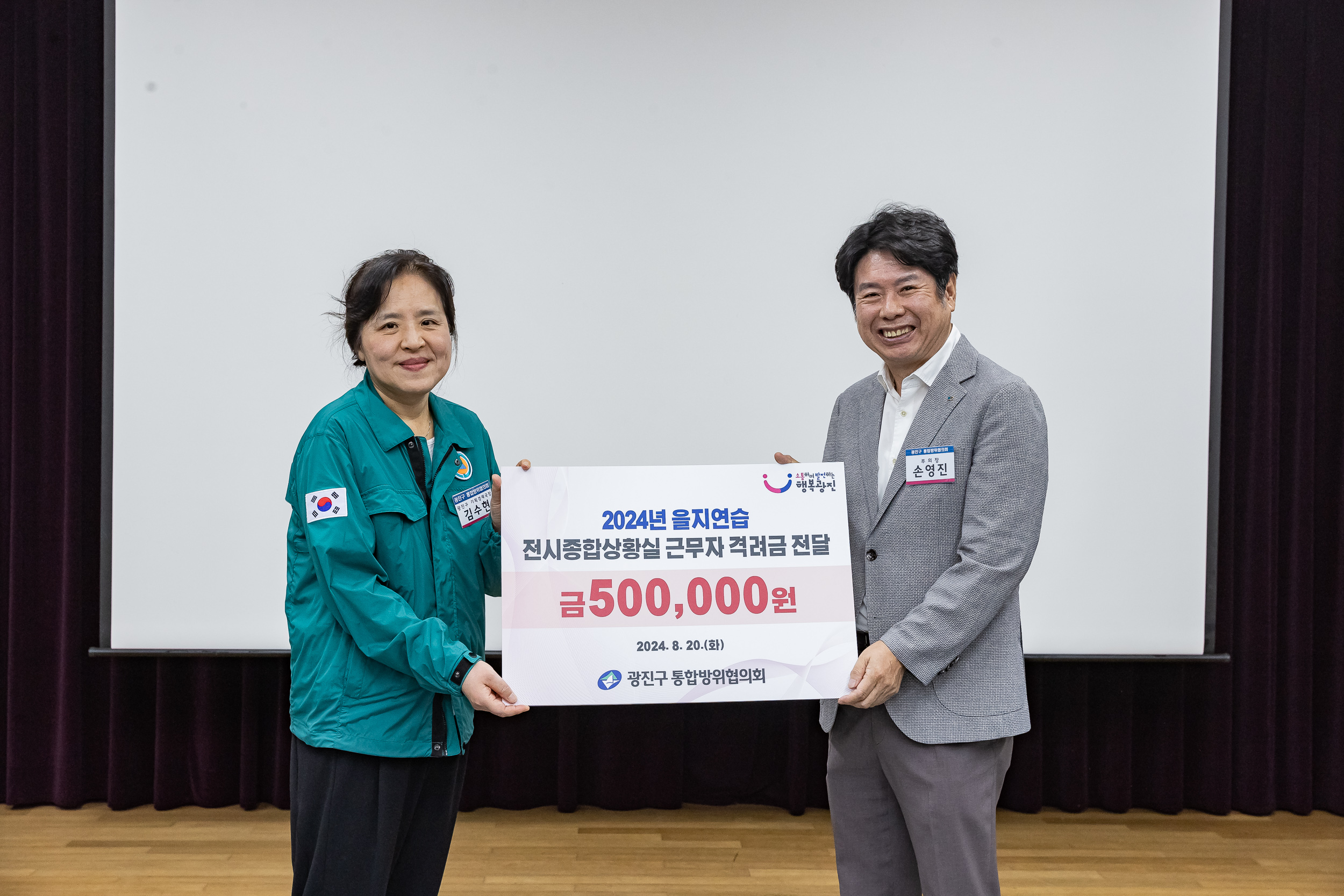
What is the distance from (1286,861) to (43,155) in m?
4.84

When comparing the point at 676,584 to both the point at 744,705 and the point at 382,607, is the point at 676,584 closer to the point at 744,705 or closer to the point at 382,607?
the point at 382,607

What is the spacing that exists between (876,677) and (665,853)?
1637 millimetres

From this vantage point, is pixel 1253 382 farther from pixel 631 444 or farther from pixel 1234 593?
pixel 631 444

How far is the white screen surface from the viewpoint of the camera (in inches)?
→ 106

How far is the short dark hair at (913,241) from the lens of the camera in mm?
1452

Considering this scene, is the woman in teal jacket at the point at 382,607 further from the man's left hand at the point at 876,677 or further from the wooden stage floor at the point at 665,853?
the wooden stage floor at the point at 665,853

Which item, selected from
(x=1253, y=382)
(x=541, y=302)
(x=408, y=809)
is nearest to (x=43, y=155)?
(x=541, y=302)

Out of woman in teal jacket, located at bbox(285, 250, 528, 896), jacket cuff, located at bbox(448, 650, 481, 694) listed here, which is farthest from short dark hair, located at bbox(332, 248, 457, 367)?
jacket cuff, located at bbox(448, 650, 481, 694)

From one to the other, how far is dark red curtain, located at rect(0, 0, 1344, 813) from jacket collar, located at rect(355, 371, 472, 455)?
172 centimetres

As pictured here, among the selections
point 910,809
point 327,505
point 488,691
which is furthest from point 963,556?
point 327,505

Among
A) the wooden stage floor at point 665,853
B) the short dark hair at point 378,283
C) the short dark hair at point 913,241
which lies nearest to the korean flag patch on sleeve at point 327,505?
the short dark hair at point 378,283

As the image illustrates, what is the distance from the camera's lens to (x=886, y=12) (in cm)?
273

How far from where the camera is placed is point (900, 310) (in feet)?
4.78

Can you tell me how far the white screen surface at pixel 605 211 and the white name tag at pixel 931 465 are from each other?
1323mm
